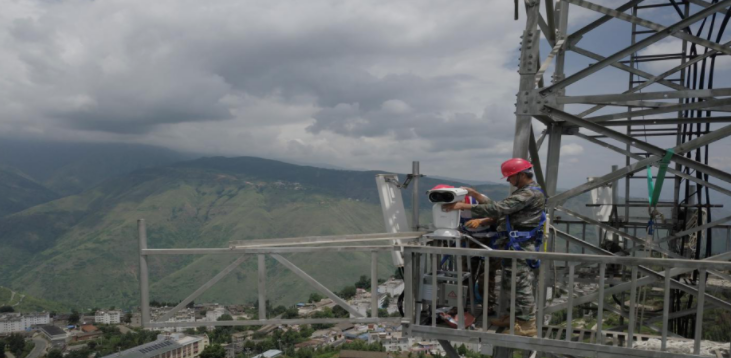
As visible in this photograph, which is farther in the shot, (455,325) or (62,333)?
(62,333)

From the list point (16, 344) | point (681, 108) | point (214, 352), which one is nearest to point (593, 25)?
point (681, 108)

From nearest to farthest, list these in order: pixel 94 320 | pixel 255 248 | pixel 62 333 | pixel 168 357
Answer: pixel 255 248 < pixel 168 357 < pixel 62 333 < pixel 94 320

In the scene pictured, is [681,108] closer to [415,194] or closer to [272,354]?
[415,194]

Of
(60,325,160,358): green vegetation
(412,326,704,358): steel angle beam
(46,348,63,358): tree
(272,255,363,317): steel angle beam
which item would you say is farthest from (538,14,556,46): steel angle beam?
(60,325,160,358): green vegetation

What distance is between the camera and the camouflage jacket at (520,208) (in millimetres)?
6906

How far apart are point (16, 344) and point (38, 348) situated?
15.3ft

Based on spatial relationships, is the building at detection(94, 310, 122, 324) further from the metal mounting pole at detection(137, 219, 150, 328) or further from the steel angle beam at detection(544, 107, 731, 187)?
the steel angle beam at detection(544, 107, 731, 187)

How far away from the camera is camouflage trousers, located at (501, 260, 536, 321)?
693cm

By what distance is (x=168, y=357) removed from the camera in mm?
97688

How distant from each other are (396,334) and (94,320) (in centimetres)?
8648

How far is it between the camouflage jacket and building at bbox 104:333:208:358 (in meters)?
101

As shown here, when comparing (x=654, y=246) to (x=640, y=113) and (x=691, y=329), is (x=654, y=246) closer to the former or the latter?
(x=640, y=113)

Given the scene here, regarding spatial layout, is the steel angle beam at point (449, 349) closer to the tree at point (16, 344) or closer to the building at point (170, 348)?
the building at point (170, 348)

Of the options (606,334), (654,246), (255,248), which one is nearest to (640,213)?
(654,246)
